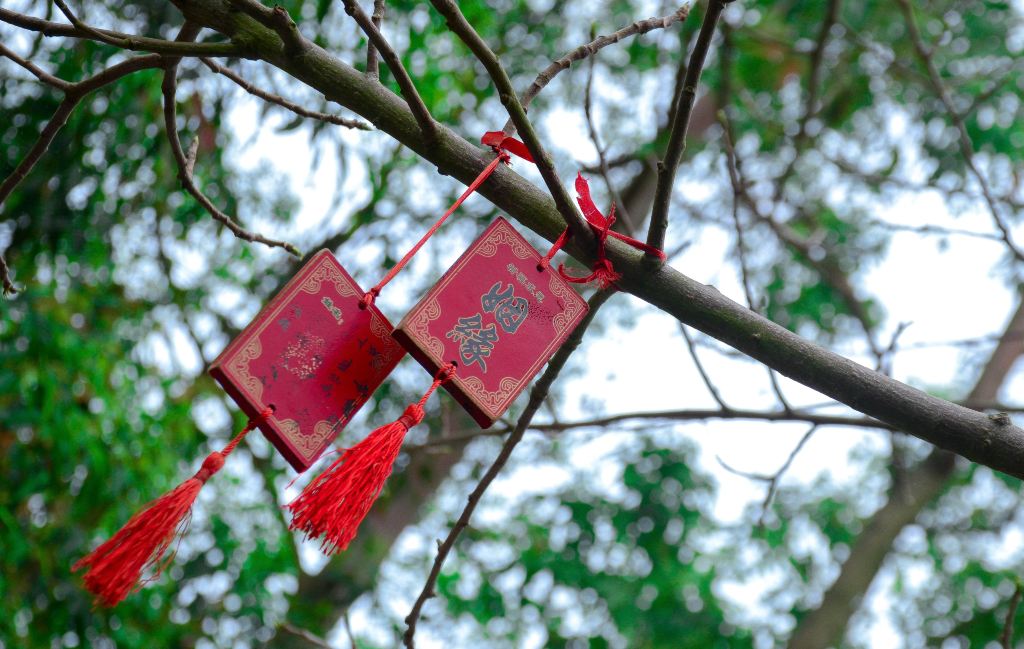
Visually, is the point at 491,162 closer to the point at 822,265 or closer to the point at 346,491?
the point at 346,491

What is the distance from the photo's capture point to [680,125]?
0.77 m

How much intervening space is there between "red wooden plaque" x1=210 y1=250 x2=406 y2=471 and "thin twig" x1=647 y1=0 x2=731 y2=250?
0.27 meters

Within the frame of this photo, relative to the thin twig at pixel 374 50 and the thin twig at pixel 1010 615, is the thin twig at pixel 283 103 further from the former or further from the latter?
the thin twig at pixel 1010 615

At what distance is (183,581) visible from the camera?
2025 millimetres

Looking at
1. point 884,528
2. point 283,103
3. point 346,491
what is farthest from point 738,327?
point 884,528

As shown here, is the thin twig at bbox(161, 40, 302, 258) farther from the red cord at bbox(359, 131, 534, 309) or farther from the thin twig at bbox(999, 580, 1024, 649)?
the thin twig at bbox(999, 580, 1024, 649)

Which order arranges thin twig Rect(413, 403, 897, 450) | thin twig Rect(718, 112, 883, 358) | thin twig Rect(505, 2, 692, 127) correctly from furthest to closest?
thin twig Rect(718, 112, 883, 358), thin twig Rect(413, 403, 897, 450), thin twig Rect(505, 2, 692, 127)

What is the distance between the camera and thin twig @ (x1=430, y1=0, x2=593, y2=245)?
702 millimetres

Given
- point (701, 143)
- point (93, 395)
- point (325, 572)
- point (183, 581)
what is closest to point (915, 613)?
point (701, 143)

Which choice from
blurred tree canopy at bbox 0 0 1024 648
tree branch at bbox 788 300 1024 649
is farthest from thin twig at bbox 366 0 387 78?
tree branch at bbox 788 300 1024 649

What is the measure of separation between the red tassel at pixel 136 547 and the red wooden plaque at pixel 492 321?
163 millimetres

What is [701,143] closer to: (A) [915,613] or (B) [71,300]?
(B) [71,300]

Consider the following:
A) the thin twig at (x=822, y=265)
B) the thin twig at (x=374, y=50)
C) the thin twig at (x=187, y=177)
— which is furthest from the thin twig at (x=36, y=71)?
the thin twig at (x=822, y=265)

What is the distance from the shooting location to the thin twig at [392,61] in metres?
0.74
